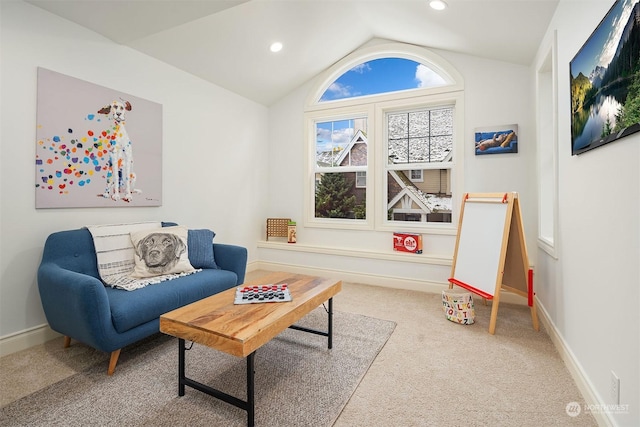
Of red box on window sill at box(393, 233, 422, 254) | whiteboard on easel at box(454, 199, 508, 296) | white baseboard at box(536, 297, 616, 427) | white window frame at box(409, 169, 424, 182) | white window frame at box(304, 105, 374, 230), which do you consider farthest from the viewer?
white window frame at box(304, 105, 374, 230)

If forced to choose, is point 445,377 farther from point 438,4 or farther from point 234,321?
point 438,4

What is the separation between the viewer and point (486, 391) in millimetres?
1811

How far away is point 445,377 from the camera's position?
196cm

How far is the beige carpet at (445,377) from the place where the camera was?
1.60 meters

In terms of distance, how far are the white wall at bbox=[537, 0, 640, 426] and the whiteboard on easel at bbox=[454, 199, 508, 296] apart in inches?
16.6

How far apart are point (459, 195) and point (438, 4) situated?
194 cm

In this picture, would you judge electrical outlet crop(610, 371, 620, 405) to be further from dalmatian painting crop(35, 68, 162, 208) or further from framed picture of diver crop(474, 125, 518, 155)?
dalmatian painting crop(35, 68, 162, 208)

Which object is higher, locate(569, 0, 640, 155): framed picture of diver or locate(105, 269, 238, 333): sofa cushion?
locate(569, 0, 640, 155): framed picture of diver

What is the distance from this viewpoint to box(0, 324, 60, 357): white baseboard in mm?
2208

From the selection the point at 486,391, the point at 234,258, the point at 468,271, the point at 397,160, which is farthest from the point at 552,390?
the point at 397,160

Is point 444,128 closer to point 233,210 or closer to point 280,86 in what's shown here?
point 280,86

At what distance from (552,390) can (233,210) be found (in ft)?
11.9

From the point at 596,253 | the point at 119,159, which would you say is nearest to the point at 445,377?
the point at 596,253

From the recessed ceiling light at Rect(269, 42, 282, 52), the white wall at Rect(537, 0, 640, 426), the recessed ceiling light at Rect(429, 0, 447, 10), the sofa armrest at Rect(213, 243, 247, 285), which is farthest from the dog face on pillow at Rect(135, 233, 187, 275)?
the recessed ceiling light at Rect(429, 0, 447, 10)
